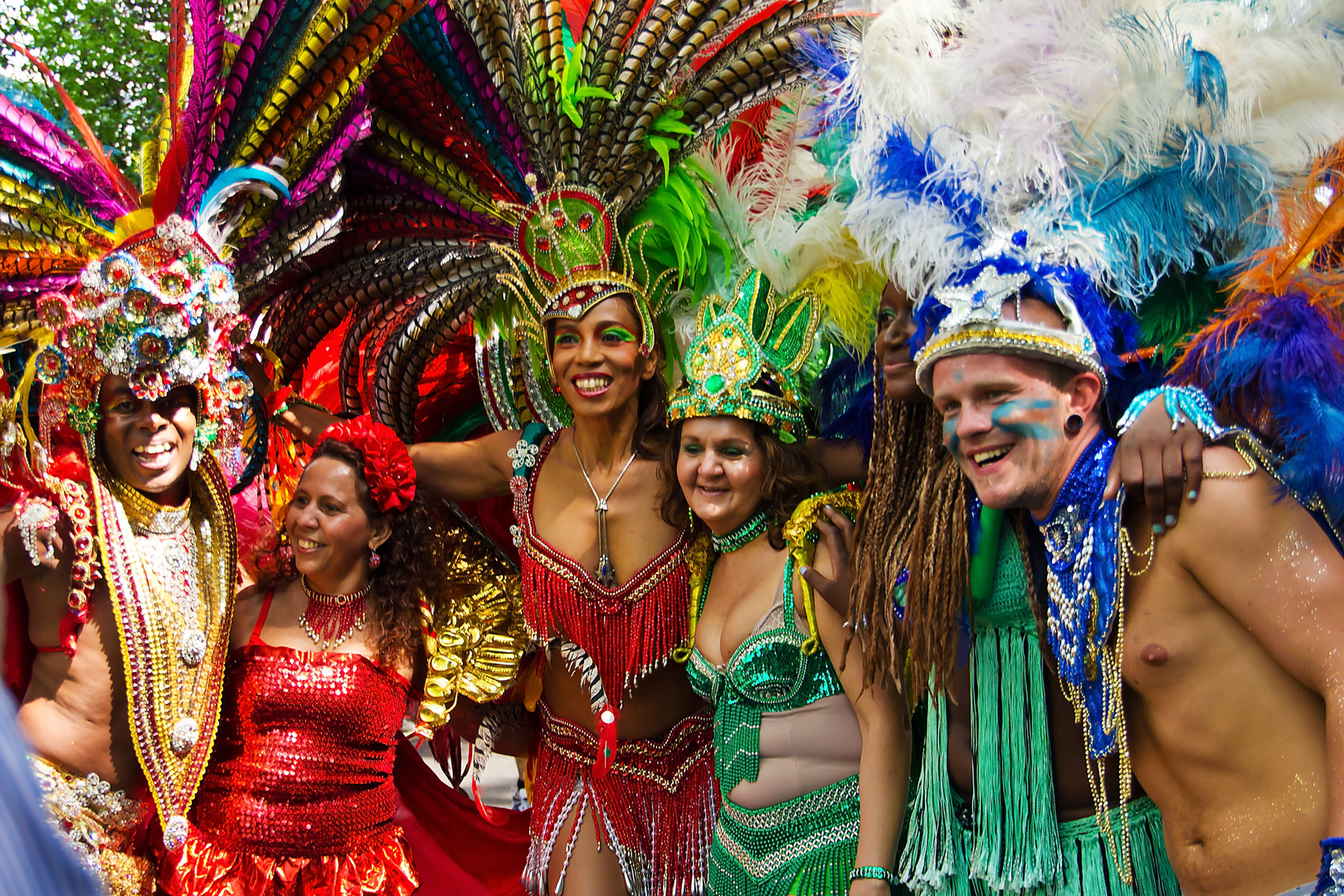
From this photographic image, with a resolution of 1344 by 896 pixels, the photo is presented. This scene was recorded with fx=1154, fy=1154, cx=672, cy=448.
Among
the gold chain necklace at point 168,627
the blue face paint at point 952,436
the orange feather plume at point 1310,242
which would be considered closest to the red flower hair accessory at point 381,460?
the gold chain necklace at point 168,627

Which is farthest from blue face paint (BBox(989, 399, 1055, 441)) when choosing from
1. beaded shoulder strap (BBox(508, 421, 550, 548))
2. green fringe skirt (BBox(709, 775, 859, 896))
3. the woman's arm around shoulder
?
the woman's arm around shoulder

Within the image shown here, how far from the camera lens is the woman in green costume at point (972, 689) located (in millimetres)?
2703

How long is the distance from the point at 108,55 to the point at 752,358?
117 inches

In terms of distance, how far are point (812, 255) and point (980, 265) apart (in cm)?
92

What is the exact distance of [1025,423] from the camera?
97.3 inches

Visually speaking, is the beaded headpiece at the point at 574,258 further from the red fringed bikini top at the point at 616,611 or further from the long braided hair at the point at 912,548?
the long braided hair at the point at 912,548

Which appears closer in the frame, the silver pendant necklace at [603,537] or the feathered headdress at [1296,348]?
the feathered headdress at [1296,348]

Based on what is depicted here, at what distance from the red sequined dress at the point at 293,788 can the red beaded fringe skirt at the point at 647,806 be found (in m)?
0.50

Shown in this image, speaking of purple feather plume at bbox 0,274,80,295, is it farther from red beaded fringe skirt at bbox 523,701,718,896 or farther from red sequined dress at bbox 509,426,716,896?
red beaded fringe skirt at bbox 523,701,718,896

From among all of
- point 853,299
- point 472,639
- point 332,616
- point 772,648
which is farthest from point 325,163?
point 772,648

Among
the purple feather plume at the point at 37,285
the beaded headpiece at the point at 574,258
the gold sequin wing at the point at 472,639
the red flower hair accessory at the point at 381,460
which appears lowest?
the gold sequin wing at the point at 472,639

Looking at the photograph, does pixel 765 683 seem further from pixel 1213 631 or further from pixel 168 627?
pixel 168 627

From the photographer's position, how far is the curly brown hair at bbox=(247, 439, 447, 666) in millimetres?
3662

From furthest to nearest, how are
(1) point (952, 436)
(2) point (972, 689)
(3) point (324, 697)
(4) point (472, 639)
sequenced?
(4) point (472, 639) → (3) point (324, 697) → (2) point (972, 689) → (1) point (952, 436)
